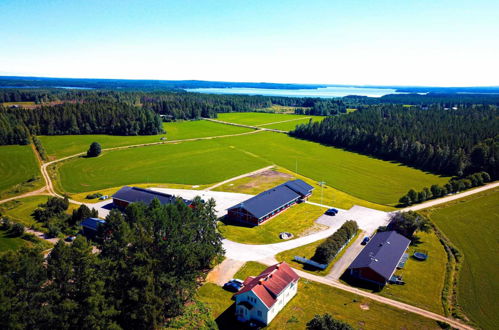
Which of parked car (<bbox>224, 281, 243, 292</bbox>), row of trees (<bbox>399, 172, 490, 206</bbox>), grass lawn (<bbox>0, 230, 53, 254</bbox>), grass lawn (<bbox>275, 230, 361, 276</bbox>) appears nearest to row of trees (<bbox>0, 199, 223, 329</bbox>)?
parked car (<bbox>224, 281, 243, 292</bbox>)

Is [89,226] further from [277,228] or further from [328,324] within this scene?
[328,324]

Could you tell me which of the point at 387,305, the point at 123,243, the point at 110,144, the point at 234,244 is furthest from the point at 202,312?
the point at 110,144

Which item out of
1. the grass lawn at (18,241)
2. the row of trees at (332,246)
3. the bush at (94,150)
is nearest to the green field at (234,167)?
the bush at (94,150)

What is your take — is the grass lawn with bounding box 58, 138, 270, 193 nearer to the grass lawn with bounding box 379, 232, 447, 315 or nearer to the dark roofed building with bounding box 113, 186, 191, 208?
the dark roofed building with bounding box 113, 186, 191, 208

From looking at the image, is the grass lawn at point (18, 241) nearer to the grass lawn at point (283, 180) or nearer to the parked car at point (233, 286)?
the parked car at point (233, 286)

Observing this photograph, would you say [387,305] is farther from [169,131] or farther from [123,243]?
[169,131]
